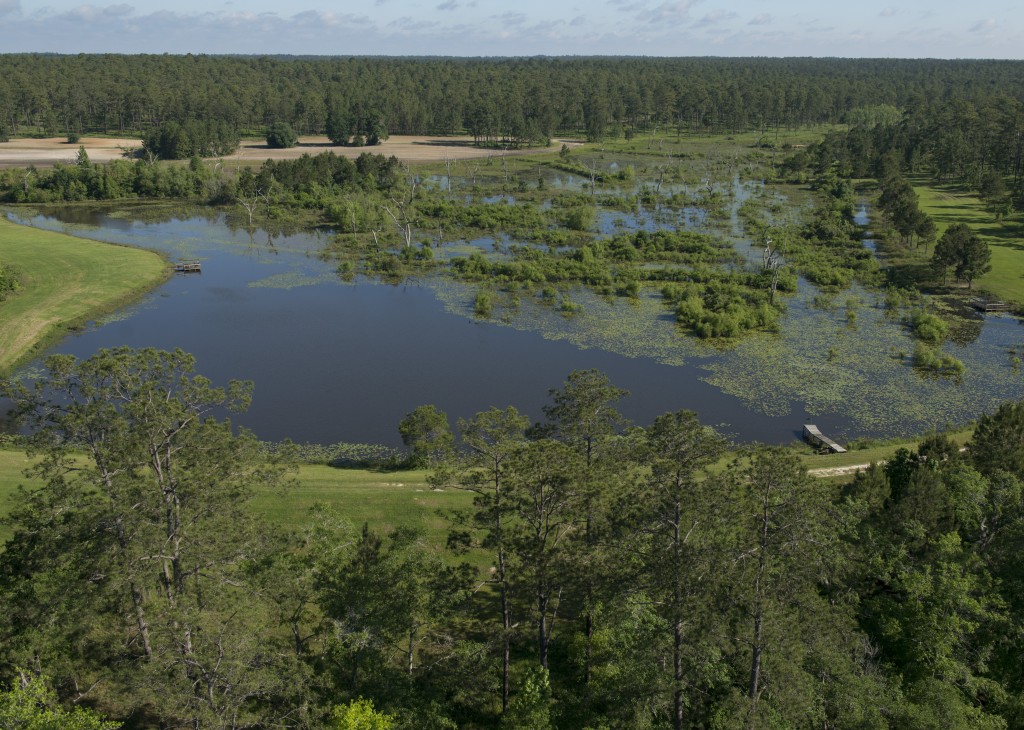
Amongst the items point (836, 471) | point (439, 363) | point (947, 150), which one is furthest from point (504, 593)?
point (947, 150)

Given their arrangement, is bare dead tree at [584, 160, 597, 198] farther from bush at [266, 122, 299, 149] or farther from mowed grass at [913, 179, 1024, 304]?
bush at [266, 122, 299, 149]

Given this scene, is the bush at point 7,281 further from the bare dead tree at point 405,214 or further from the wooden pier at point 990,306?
the wooden pier at point 990,306

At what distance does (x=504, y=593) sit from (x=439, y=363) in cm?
3387

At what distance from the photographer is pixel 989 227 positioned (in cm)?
9306

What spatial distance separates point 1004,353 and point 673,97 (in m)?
142

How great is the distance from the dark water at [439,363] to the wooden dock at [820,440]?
95 centimetres

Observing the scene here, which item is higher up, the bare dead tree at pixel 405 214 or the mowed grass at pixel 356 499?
the bare dead tree at pixel 405 214

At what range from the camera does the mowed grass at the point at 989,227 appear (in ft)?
237

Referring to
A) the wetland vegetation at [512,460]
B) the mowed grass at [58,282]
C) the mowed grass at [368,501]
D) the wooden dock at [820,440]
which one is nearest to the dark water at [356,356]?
the wetland vegetation at [512,460]

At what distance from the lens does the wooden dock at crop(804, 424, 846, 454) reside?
1674 inches

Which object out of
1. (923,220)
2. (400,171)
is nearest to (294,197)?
(400,171)

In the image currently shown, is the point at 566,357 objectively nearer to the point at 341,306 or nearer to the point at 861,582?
the point at 341,306

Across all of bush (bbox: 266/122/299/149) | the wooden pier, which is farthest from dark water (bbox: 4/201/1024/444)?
bush (bbox: 266/122/299/149)

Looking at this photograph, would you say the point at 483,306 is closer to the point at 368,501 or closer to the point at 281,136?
the point at 368,501
